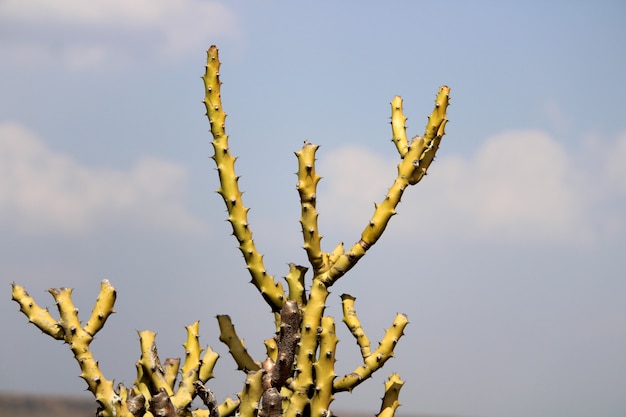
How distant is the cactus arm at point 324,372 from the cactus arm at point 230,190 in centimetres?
40

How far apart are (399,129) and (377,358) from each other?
53.8 inches

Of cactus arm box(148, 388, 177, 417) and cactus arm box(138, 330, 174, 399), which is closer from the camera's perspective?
cactus arm box(148, 388, 177, 417)

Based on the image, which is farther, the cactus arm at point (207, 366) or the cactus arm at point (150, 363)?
the cactus arm at point (207, 366)

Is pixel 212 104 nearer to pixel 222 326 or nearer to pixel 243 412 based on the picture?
pixel 222 326

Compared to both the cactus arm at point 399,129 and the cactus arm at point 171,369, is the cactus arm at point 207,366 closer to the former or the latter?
the cactus arm at point 171,369

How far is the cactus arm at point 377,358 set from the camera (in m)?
5.58

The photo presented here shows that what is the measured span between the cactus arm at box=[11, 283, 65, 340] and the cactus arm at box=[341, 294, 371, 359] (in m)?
1.70

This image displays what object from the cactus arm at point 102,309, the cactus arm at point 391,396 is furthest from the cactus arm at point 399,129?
the cactus arm at point 102,309

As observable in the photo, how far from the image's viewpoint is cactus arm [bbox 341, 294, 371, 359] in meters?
5.79

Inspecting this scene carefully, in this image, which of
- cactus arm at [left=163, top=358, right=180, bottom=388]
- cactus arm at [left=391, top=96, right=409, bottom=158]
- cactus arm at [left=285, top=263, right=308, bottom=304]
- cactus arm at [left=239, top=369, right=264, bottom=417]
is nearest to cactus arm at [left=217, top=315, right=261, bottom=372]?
cactus arm at [left=163, top=358, right=180, bottom=388]

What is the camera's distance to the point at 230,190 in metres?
5.50

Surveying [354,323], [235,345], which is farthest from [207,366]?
[354,323]

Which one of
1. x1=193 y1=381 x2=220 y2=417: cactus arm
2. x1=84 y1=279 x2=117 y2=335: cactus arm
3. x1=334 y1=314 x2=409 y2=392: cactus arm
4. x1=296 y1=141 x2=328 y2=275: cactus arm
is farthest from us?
x1=334 y1=314 x2=409 y2=392: cactus arm

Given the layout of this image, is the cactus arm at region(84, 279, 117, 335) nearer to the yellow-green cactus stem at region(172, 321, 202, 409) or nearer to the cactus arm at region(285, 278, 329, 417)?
the yellow-green cactus stem at region(172, 321, 202, 409)
